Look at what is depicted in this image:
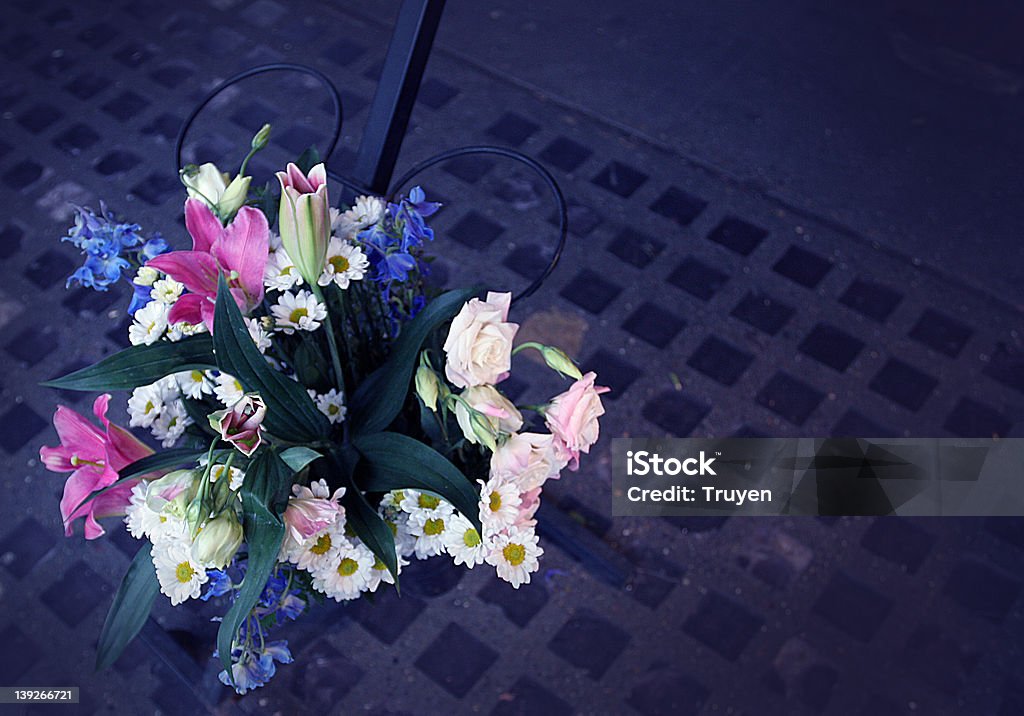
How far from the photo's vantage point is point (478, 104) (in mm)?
2242

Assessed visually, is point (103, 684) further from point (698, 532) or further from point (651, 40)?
point (651, 40)

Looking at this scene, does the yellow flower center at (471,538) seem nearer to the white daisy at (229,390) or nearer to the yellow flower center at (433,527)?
the yellow flower center at (433,527)

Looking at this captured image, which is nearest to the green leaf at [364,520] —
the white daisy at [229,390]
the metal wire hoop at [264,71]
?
the white daisy at [229,390]

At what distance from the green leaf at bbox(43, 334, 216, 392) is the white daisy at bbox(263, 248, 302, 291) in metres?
0.07

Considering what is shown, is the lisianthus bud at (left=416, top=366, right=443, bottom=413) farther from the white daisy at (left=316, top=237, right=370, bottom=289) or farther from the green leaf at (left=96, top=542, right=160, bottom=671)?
the green leaf at (left=96, top=542, right=160, bottom=671)

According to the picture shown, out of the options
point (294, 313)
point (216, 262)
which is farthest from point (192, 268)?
point (294, 313)

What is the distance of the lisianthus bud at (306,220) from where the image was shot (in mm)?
831

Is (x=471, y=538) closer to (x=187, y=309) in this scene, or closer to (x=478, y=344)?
(x=478, y=344)

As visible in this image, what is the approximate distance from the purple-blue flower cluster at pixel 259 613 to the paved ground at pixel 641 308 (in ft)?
0.49

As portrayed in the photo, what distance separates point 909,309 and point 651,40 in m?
0.92

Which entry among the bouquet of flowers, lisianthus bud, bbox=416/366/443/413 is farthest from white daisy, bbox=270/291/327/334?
lisianthus bud, bbox=416/366/443/413

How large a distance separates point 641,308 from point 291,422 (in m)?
1.07

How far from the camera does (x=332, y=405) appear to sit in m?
1.01

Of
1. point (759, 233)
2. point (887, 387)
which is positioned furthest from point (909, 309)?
point (759, 233)
